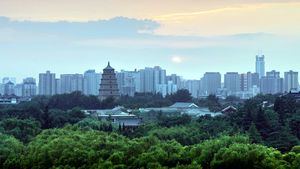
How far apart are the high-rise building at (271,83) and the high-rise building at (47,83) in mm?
25020

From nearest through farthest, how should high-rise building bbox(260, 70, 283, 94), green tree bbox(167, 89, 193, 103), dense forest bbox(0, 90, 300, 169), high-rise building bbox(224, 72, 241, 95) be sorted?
dense forest bbox(0, 90, 300, 169), green tree bbox(167, 89, 193, 103), high-rise building bbox(260, 70, 283, 94), high-rise building bbox(224, 72, 241, 95)

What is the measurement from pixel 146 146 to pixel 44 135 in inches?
193

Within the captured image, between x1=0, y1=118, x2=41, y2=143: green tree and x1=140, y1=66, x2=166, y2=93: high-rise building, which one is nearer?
x1=0, y1=118, x2=41, y2=143: green tree

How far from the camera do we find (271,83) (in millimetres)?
90938

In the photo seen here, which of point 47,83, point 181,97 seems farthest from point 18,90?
point 181,97

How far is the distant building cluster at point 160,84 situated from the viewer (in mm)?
87438

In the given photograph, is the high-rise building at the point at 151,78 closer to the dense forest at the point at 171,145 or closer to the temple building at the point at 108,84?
the temple building at the point at 108,84

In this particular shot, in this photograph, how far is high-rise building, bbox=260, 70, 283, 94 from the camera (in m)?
88.7

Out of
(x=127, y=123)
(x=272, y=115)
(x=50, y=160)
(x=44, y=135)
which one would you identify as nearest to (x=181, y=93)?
(x=127, y=123)

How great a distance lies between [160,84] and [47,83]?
45.7 feet

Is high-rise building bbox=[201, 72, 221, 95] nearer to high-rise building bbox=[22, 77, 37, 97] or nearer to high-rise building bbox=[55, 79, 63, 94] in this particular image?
high-rise building bbox=[55, 79, 63, 94]

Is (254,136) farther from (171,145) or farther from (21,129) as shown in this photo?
(21,129)

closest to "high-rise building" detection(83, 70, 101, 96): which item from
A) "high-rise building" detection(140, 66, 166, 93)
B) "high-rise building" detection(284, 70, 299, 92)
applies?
"high-rise building" detection(140, 66, 166, 93)

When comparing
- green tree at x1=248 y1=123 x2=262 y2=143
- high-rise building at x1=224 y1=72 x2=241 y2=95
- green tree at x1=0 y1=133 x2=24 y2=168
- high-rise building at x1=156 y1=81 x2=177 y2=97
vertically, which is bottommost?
green tree at x1=0 y1=133 x2=24 y2=168
